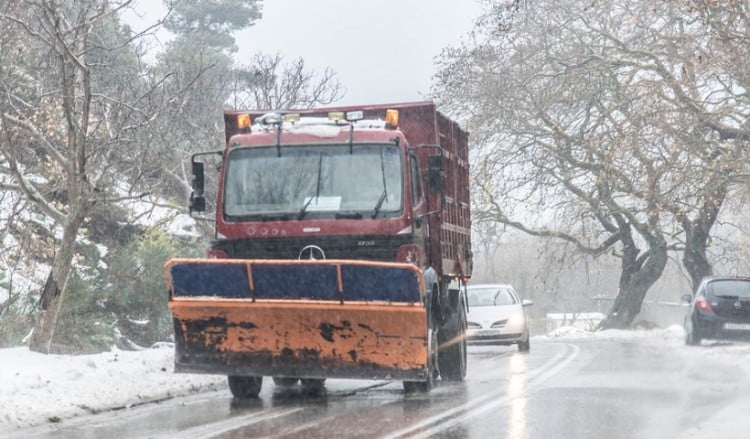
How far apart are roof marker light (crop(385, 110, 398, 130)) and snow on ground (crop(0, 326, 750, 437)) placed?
3.73 m

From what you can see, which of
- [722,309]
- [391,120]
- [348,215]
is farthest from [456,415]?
[722,309]

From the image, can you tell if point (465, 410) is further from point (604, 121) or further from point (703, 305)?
point (604, 121)

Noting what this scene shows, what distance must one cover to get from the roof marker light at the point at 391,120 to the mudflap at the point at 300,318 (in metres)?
2.17

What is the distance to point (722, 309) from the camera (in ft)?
78.3

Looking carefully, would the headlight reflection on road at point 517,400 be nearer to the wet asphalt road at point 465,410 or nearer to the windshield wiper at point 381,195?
the wet asphalt road at point 465,410

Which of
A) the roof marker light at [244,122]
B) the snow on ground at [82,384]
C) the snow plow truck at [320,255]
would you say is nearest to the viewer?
the snow on ground at [82,384]

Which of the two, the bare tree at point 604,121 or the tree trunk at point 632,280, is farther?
the tree trunk at point 632,280

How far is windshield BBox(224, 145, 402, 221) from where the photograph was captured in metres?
12.2

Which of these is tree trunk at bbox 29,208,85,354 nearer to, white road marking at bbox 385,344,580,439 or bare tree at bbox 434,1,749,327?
white road marking at bbox 385,344,580,439

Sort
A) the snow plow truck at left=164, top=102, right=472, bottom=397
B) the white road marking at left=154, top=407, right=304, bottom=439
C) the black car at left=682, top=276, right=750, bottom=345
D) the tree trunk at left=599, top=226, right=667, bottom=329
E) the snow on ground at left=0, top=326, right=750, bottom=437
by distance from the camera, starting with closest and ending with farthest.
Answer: the white road marking at left=154, top=407, right=304, bottom=439 → the snow on ground at left=0, top=326, right=750, bottom=437 → the snow plow truck at left=164, top=102, right=472, bottom=397 → the black car at left=682, top=276, right=750, bottom=345 → the tree trunk at left=599, top=226, right=667, bottom=329

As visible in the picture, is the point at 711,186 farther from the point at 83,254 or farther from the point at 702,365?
the point at 83,254

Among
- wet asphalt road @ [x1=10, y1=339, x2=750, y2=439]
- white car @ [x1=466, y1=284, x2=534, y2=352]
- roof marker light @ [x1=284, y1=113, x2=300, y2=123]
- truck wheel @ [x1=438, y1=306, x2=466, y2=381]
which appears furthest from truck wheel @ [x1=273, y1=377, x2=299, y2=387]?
white car @ [x1=466, y1=284, x2=534, y2=352]

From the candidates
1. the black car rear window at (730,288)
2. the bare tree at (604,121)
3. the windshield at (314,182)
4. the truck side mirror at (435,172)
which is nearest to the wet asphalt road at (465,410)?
the windshield at (314,182)

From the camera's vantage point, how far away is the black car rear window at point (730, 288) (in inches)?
937
